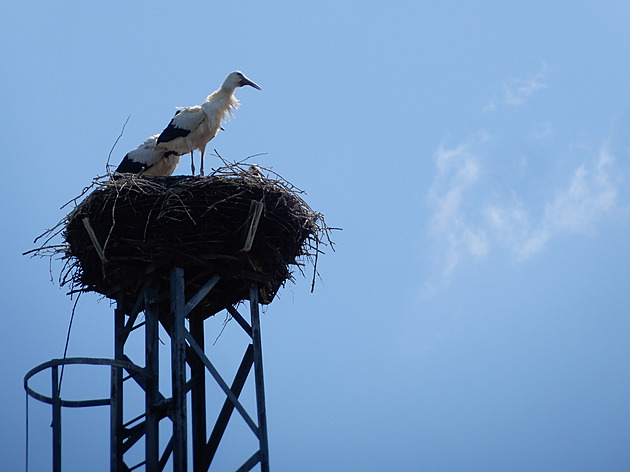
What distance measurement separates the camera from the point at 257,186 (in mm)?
9070

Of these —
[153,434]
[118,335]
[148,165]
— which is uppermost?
Answer: [148,165]

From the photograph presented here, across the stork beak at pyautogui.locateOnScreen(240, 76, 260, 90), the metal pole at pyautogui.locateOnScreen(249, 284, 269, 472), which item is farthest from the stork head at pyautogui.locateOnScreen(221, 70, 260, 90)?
the metal pole at pyautogui.locateOnScreen(249, 284, 269, 472)

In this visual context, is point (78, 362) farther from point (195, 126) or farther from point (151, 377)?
point (195, 126)

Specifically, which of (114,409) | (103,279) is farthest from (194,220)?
(114,409)

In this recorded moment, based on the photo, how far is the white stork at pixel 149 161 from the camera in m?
12.0

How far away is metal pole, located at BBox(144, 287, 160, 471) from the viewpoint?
8.57 m

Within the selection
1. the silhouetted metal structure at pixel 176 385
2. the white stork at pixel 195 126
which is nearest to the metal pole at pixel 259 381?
the silhouetted metal structure at pixel 176 385

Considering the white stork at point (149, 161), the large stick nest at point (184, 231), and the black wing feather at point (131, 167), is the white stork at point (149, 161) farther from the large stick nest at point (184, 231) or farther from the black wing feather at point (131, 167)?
the large stick nest at point (184, 231)

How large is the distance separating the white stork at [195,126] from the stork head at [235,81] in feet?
0.57

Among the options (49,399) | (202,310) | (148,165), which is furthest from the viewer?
(148,165)

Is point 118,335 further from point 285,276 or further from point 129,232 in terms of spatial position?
point 285,276

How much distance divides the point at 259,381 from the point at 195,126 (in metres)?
3.73

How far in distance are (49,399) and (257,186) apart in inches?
102

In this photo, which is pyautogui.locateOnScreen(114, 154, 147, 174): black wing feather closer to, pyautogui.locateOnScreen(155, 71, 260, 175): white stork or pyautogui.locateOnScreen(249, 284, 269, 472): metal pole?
pyautogui.locateOnScreen(155, 71, 260, 175): white stork
